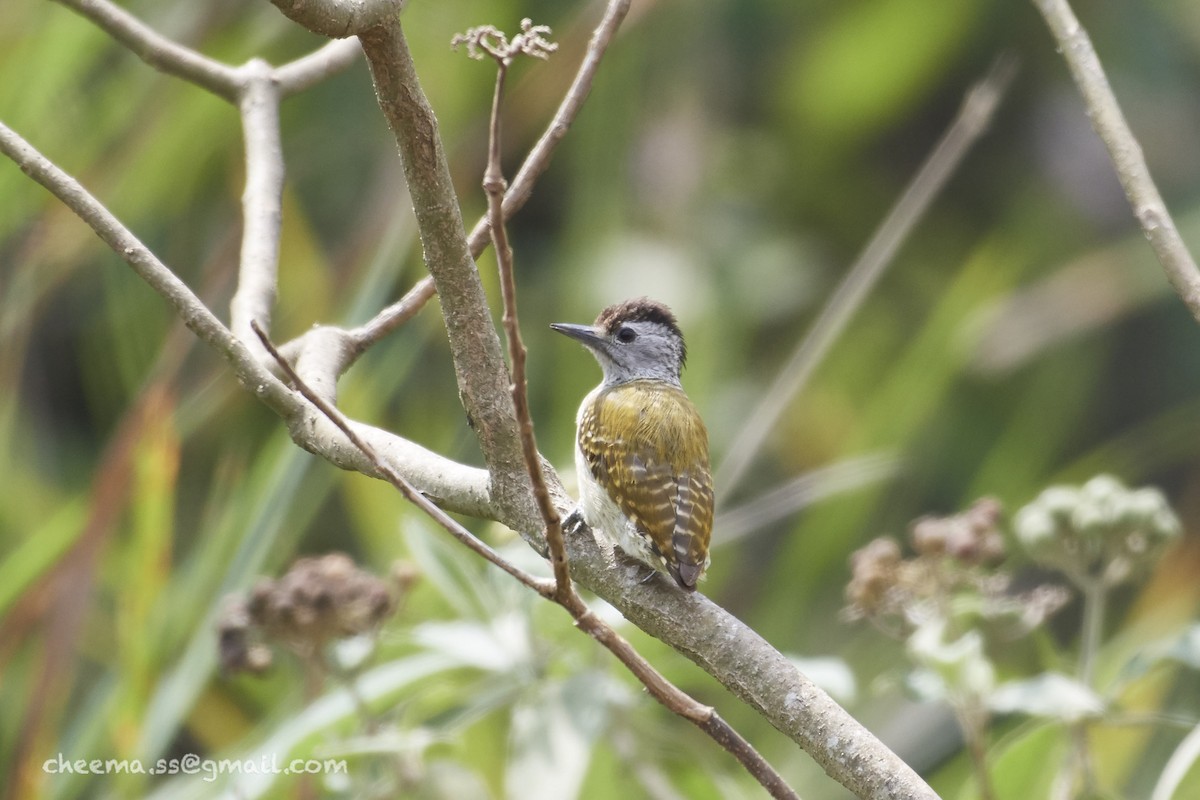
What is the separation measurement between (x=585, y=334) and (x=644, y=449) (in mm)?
549

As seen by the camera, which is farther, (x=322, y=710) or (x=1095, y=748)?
(x=1095, y=748)

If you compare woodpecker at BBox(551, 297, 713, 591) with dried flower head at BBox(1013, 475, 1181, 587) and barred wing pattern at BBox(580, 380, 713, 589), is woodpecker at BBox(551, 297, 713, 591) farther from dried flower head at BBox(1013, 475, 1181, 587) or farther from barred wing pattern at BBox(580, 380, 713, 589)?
dried flower head at BBox(1013, 475, 1181, 587)

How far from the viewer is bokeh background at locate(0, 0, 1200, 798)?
Answer: 318 centimetres

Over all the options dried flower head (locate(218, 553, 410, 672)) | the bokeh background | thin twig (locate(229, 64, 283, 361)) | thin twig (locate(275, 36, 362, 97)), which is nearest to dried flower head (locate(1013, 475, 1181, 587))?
the bokeh background

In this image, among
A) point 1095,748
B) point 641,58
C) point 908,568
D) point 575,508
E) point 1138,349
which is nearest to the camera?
point 575,508

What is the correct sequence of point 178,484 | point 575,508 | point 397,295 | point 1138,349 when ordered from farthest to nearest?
point 1138,349, point 397,295, point 178,484, point 575,508

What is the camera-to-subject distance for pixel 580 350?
15.6 ft

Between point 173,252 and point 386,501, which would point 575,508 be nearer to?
point 386,501


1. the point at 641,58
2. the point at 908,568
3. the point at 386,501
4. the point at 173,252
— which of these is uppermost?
the point at 641,58

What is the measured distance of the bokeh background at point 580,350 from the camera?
3.18 m

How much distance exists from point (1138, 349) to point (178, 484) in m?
4.07

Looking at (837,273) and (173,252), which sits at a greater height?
(837,273)

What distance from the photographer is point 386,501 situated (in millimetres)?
4238

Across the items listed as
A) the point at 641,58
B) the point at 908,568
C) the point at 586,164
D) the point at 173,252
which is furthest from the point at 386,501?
the point at 641,58
